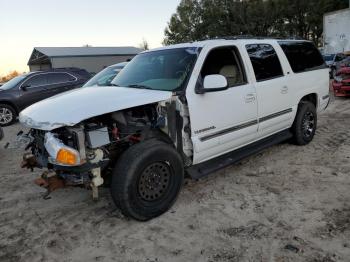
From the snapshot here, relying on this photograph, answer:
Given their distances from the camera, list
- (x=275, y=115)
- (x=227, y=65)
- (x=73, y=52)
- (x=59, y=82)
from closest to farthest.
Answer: (x=227, y=65)
(x=275, y=115)
(x=59, y=82)
(x=73, y=52)

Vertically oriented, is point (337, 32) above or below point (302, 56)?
above

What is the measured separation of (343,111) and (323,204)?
20.2 feet

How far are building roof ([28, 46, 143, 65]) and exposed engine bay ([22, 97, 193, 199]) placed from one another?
1137 inches

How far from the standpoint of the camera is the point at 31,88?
38.3 feet

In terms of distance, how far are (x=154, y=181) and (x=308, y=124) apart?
356cm

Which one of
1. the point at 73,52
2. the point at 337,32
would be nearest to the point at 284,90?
the point at 337,32

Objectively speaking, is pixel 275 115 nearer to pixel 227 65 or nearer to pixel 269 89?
pixel 269 89

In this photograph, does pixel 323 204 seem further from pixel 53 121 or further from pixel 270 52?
pixel 53 121

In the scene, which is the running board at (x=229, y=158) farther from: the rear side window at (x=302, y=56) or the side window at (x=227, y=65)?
the rear side window at (x=302, y=56)

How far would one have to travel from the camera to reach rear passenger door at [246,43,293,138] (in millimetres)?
4930

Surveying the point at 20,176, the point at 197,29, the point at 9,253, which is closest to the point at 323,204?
the point at 9,253

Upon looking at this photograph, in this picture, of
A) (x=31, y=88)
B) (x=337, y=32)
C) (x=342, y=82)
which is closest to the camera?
(x=342, y=82)

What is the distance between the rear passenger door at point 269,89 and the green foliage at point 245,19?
35.1 meters

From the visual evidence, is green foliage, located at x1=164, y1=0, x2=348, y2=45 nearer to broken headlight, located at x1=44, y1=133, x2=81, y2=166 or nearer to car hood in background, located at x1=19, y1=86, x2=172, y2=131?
car hood in background, located at x1=19, y1=86, x2=172, y2=131
